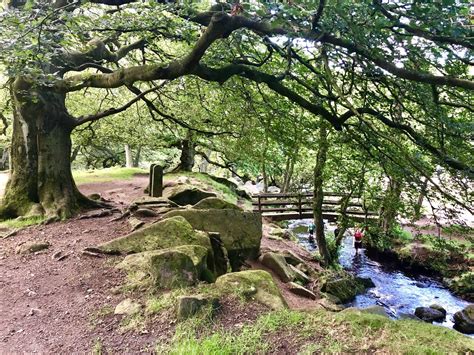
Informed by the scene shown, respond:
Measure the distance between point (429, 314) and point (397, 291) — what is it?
1.96 metres

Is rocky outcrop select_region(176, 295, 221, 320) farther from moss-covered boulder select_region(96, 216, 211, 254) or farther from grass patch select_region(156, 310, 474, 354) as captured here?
moss-covered boulder select_region(96, 216, 211, 254)

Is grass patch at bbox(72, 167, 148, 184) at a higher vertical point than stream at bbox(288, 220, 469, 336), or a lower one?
higher

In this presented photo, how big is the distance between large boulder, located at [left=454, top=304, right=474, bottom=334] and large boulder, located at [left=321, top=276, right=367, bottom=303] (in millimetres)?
2443

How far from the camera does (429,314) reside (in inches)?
368

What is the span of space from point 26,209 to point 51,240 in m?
2.03

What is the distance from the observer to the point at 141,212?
8.38 metres

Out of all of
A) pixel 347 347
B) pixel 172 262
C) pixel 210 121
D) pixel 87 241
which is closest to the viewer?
pixel 347 347

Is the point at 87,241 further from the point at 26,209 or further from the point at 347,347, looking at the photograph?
the point at 347,347

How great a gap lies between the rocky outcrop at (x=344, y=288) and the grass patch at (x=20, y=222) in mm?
7058

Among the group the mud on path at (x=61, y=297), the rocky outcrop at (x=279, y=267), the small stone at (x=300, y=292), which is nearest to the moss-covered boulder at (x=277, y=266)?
the rocky outcrop at (x=279, y=267)

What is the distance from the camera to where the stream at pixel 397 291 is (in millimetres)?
9906

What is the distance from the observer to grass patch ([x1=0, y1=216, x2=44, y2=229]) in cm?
759

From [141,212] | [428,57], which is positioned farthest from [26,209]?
[428,57]

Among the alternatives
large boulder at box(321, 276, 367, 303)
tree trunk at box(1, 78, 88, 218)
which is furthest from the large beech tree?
large boulder at box(321, 276, 367, 303)
